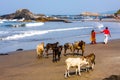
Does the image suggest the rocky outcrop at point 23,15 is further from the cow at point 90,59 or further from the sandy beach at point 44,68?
the cow at point 90,59

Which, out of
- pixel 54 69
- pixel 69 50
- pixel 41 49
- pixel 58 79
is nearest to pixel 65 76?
pixel 58 79

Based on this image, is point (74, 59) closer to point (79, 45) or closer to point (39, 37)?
point (79, 45)

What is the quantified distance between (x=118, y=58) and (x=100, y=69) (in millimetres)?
3692

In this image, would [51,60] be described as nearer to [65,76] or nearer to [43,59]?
[43,59]

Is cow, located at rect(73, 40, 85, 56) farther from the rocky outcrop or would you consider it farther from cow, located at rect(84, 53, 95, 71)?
the rocky outcrop

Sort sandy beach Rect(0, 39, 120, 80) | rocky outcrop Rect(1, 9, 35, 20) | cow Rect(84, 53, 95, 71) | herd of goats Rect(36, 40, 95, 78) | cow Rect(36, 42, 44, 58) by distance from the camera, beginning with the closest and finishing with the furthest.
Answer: herd of goats Rect(36, 40, 95, 78), sandy beach Rect(0, 39, 120, 80), cow Rect(84, 53, 95, 71), cow Rect(36, 42, 44, 58), rocky outcrop Rect(1, 9, 35, 20)

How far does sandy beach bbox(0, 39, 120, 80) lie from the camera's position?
49.6 ft

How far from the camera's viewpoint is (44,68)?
17.4m

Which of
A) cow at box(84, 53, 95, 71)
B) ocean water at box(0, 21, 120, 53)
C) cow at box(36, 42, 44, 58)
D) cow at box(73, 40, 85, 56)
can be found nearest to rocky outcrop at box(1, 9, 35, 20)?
ocean water at box(0, 21, 120, 53)

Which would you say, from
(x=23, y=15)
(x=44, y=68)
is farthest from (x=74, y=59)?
(x=23, y=15)

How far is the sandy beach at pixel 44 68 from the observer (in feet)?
49.6

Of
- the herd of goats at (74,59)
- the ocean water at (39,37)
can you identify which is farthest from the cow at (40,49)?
the ocean water at (39,37)

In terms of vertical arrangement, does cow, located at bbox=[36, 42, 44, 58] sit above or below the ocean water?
above

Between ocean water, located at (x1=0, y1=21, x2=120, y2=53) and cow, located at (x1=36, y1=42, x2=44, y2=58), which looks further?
ocean water, located at (x1=0, y1=21, x2=120, y2=53)
